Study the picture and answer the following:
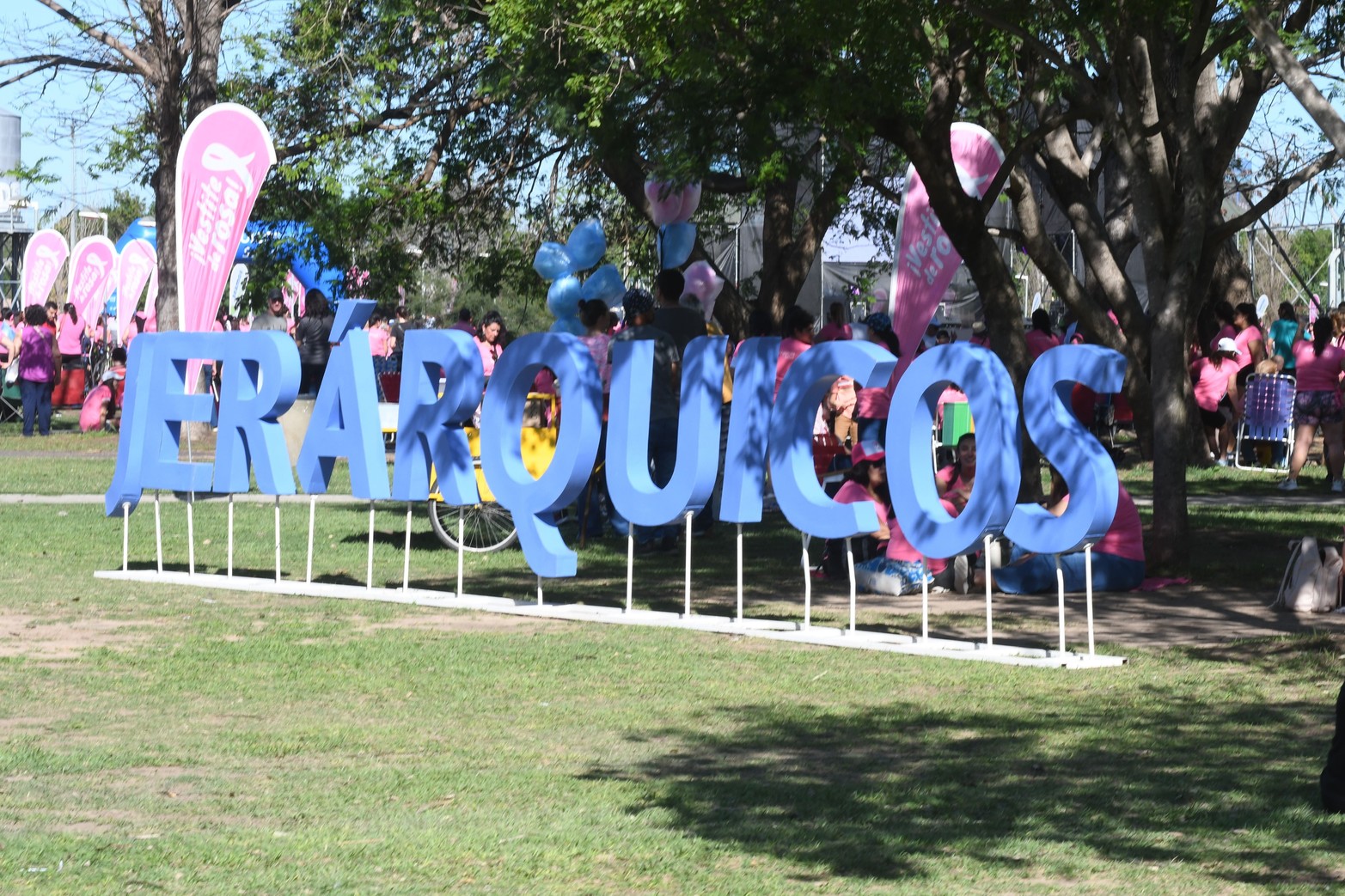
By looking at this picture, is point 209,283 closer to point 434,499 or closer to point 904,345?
point 434,499

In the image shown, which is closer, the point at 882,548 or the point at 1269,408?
the point at 882,548

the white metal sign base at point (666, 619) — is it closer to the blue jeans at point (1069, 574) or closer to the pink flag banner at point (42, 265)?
the blue jeans at point (1069, 574)

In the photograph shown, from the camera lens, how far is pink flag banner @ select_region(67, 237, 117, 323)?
3488 centimetres

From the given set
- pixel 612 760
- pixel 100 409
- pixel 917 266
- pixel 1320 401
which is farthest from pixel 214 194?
pixel 612 760

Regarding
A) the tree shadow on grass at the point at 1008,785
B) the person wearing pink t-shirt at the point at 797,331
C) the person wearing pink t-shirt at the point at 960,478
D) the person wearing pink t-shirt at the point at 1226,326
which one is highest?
the person wearing pink t-shirt at the point at 1226,326

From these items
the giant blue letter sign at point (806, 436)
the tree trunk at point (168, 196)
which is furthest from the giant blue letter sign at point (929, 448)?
the tree trunk at point (168, 196)

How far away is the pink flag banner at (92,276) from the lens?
34.9 m

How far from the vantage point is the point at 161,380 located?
12.0 m

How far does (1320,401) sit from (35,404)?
1656cm

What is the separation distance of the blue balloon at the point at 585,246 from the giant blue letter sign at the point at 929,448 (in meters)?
9.20

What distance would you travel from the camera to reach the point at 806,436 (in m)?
10.1

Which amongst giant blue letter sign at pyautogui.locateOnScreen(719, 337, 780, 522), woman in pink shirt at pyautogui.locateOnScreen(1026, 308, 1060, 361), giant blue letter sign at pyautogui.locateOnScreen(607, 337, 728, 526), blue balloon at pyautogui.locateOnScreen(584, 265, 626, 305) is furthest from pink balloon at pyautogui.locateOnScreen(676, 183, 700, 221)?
giant blue letter sign at pyautogui.locateOnScreen(719, 337, 780, 522)

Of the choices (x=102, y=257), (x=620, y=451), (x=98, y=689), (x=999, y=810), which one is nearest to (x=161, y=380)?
(x=620, y=451)

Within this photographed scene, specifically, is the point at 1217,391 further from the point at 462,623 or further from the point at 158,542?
the point at 158,542
